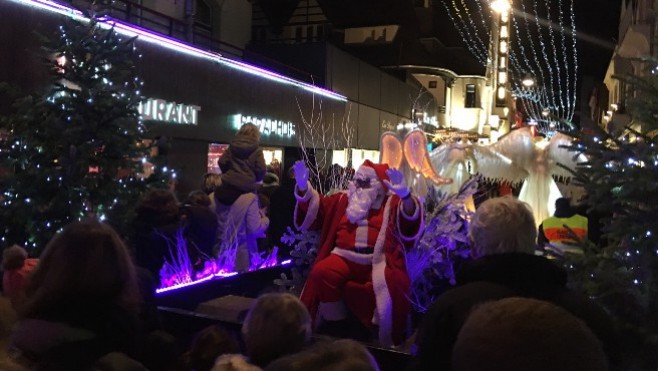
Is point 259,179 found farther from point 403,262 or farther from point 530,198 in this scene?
point 530,198

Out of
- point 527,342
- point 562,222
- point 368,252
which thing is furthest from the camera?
point 562,222

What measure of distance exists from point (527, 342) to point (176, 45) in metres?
10.8

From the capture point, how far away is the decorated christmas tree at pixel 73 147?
488cm

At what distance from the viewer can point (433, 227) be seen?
18.1 ft

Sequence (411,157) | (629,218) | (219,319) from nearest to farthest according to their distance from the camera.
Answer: (629,218) → (219,319) → (411,157)

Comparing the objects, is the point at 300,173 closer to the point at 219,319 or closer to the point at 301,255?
the point at 301,255

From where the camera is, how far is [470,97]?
34.0 metres

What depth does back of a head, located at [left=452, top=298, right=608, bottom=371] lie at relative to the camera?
107 cm

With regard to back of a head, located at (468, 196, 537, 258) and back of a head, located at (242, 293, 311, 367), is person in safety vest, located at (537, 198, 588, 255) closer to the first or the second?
back of a head, located at (468, 196, 537, 258)

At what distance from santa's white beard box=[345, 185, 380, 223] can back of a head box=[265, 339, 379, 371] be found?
11.9 ft

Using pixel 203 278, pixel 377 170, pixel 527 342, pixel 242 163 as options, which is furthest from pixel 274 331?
pixel 242 163

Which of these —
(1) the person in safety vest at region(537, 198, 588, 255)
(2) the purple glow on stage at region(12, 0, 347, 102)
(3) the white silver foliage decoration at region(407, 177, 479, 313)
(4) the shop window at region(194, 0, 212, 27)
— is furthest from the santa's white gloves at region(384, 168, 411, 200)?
(4) the shop window at region(194, 0, 212, 27)

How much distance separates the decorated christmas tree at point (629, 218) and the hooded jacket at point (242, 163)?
336 cm

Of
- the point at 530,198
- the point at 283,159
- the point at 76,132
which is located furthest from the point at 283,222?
the point at 283,159
